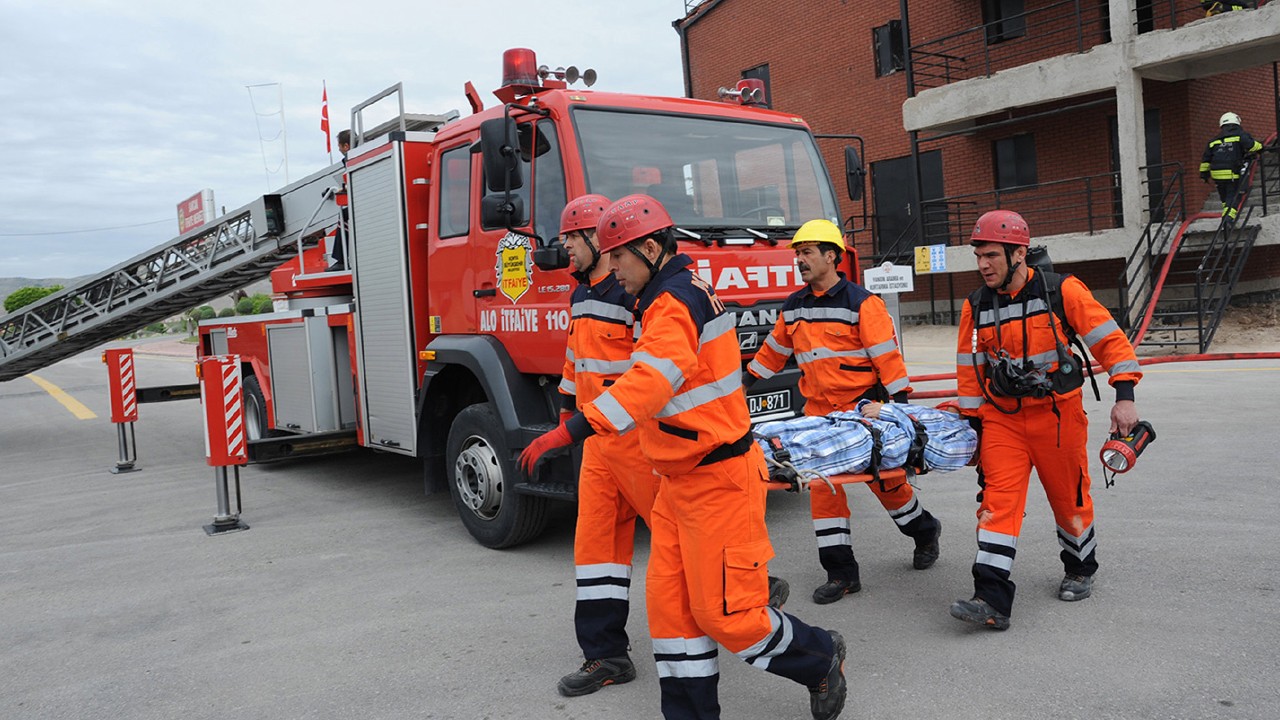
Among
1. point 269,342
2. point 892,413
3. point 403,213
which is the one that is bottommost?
point 892,413

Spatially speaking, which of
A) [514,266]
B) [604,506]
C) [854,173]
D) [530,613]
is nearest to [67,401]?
[514,266]

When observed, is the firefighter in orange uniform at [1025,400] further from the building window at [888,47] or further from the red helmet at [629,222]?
the building window at [888,47]

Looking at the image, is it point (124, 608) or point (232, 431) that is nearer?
point (124, 608)

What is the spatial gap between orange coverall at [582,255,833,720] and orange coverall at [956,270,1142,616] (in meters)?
1.29

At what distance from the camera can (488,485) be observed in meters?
6.00

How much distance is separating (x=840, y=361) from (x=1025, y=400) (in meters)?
0.87

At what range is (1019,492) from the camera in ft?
14.4

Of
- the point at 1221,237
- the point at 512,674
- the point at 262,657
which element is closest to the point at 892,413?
the point at 512,674

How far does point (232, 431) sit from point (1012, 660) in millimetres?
5523

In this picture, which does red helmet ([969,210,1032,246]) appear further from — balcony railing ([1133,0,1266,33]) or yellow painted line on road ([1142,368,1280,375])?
balcony railing ([1133,0,1266,33])

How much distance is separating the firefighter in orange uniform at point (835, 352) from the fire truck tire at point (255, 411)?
5849 millimetres

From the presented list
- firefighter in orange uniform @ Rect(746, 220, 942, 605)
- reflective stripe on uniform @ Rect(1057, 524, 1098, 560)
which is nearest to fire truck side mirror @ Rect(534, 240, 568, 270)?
firefighter in orange uniform @ Rect(746, 220, 942, 605)

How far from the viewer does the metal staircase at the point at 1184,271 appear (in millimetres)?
14539

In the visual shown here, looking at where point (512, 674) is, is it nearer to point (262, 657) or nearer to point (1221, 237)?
point (262, 657)
